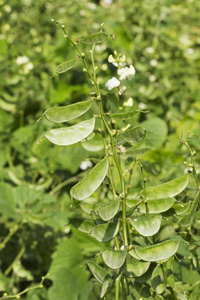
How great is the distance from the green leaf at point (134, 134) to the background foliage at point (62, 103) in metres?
0.24

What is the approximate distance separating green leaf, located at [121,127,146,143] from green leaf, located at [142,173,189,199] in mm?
119

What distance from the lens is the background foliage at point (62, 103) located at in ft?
4.83

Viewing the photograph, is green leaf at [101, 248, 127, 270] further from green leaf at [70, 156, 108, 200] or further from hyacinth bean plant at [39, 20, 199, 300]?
green leaf at [70, 156, 108, 200]

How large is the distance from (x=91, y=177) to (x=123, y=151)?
219mm

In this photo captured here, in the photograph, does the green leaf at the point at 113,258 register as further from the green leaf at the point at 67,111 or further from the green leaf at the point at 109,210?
the green leaf at the point at 67,111

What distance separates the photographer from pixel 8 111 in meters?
2.32

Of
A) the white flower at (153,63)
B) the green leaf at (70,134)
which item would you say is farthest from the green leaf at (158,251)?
the white flower at (153,63)

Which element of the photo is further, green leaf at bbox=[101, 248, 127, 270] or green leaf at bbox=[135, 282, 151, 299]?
green leaf at bbox=[135, 282, 151, 299]

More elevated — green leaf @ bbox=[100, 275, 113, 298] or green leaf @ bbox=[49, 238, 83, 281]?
green leaf @ bbox=[100, 275, 113, 298]

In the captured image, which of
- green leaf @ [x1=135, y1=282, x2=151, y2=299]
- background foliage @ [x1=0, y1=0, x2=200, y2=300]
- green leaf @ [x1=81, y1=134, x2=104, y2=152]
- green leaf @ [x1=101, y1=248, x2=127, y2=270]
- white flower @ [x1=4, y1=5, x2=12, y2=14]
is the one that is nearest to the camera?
green leaf @ [x1=101, y1=248, x2=127, y2=270]

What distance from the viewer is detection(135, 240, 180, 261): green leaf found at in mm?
775

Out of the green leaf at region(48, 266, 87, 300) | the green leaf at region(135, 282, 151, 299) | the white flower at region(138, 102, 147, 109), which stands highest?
the green leaf at region(135, 282, 151, 299)

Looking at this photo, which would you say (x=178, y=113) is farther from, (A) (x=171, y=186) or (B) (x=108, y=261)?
(B) (x=108, y=261)

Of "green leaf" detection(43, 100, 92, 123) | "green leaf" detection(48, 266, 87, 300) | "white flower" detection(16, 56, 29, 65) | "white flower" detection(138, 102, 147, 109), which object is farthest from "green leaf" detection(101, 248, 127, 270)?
"white flower" detection(16, 56, 29, 65)
